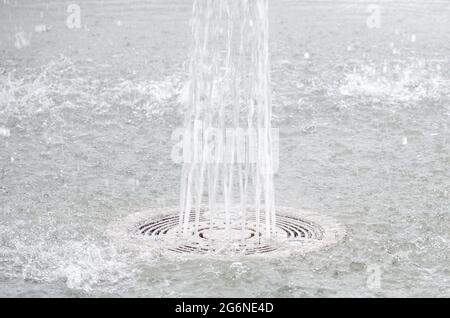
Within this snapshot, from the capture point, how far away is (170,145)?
30.0ft

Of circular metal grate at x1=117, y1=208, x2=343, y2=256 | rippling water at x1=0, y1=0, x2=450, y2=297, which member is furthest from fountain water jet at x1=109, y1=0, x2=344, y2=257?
rippling water at x1=0, y1=0, x2=450, y2=297

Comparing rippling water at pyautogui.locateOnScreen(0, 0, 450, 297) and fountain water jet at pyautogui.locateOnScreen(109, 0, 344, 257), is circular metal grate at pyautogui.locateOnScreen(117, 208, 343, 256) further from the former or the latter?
rippling water at pyautogui.locateOnScreen(0, 0, 450, 297)

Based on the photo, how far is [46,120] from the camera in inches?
391

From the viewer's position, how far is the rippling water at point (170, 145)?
17.3ft

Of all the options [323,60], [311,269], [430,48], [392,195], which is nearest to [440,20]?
[430,48]

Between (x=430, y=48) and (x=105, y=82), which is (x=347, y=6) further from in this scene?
(x=105, y=82)

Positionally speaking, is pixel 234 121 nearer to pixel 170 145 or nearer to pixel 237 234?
pixel 237 234

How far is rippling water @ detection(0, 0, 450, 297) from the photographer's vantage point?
528 centimetres

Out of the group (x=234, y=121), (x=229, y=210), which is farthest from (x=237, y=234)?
(x=234, y=121)

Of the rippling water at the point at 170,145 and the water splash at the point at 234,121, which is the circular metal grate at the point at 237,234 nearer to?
the water splash at the point at 234,121

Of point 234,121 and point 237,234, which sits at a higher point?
point 234,121

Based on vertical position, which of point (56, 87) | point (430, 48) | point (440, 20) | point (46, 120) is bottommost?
point (46, 120)

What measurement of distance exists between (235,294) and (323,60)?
7353 mm

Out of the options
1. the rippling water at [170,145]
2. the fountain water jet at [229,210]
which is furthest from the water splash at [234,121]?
the rippling water at [170,145]
